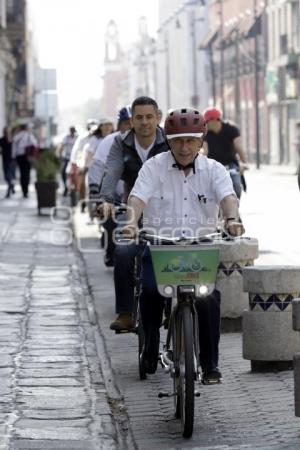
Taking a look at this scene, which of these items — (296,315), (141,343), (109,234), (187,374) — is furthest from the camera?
(109,234)

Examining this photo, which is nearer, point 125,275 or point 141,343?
point 141,343

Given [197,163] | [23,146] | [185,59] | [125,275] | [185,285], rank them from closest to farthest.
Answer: [185,285] < [197,163] < [125,275] < [23,146] < [185,59]

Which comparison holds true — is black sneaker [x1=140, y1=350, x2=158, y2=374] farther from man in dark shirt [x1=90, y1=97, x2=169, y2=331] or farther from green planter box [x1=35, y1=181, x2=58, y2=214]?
green planter box [x1=35, y1=181, x2=58, y2=214]

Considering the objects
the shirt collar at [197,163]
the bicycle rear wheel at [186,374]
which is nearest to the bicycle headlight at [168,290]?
the bicycle rear wheel at [186,374]

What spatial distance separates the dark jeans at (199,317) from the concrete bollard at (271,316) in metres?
0.88

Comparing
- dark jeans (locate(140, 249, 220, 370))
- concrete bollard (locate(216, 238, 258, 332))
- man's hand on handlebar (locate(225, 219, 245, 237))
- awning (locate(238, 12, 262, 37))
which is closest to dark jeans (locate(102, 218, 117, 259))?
concrete bollard (locate(216, 238, 258, 332))

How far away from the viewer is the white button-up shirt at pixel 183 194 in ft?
28.9

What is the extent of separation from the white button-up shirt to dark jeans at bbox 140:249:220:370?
11.0 inches

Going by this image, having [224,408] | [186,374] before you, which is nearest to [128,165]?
[224,408]

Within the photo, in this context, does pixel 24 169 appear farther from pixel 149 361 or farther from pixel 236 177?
pixel 149 361

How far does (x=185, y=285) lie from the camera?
8250mm

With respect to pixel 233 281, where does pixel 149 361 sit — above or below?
below

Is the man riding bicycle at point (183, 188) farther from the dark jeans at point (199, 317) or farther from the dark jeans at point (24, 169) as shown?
the dark jeans at point (24, 169)

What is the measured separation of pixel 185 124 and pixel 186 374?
1473mm
